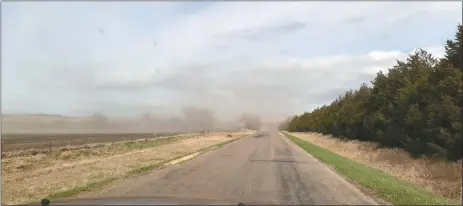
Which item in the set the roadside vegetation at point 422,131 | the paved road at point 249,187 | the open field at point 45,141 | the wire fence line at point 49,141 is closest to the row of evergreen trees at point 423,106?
the roadside vegetation at point 422,131

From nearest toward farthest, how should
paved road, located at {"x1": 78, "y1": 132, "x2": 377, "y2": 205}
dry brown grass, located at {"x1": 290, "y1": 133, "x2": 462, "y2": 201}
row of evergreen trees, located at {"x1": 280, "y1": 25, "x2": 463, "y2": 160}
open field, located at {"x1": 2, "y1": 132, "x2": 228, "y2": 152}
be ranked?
1. paved road, located at {"x1": 78, "y1": 132, "x2": 377, "y2": 205}
2. dry brown grass, located at {"x1": 290, "y1": 133, "x2": 462, "y2": 201}
3. row of evergreen trees, located at {"x1": 280, "y1": 25, "x2": 463, "y2": 160}
4. open field, located at {"x1": 2, "y1": 132, "x2": 228, "y2": 152}

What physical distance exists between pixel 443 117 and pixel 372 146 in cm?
1539

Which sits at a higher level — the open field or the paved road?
the open field

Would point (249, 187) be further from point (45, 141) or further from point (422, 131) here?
point (45, 141)

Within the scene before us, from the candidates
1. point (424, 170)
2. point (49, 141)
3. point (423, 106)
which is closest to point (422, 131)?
point (423, 106)

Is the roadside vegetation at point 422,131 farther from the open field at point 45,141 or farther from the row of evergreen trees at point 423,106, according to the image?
the open field at point 45,141

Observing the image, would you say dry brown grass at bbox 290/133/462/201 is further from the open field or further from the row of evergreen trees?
the open field

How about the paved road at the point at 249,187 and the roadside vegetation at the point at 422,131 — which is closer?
the paved road at the point at 249,187

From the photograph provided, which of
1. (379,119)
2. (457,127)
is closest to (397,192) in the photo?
(457,127)

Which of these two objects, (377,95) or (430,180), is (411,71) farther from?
(430,180)

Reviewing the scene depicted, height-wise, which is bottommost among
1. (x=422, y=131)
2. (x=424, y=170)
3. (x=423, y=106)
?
(x=424, y=170)

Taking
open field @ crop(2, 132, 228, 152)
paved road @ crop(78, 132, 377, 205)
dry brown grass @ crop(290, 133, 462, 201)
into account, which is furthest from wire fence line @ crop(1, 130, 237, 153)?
dry brown grass @ crop(290, 133, 462, 201)

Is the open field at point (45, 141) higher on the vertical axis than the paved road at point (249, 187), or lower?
higher

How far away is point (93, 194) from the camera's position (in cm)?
1334
